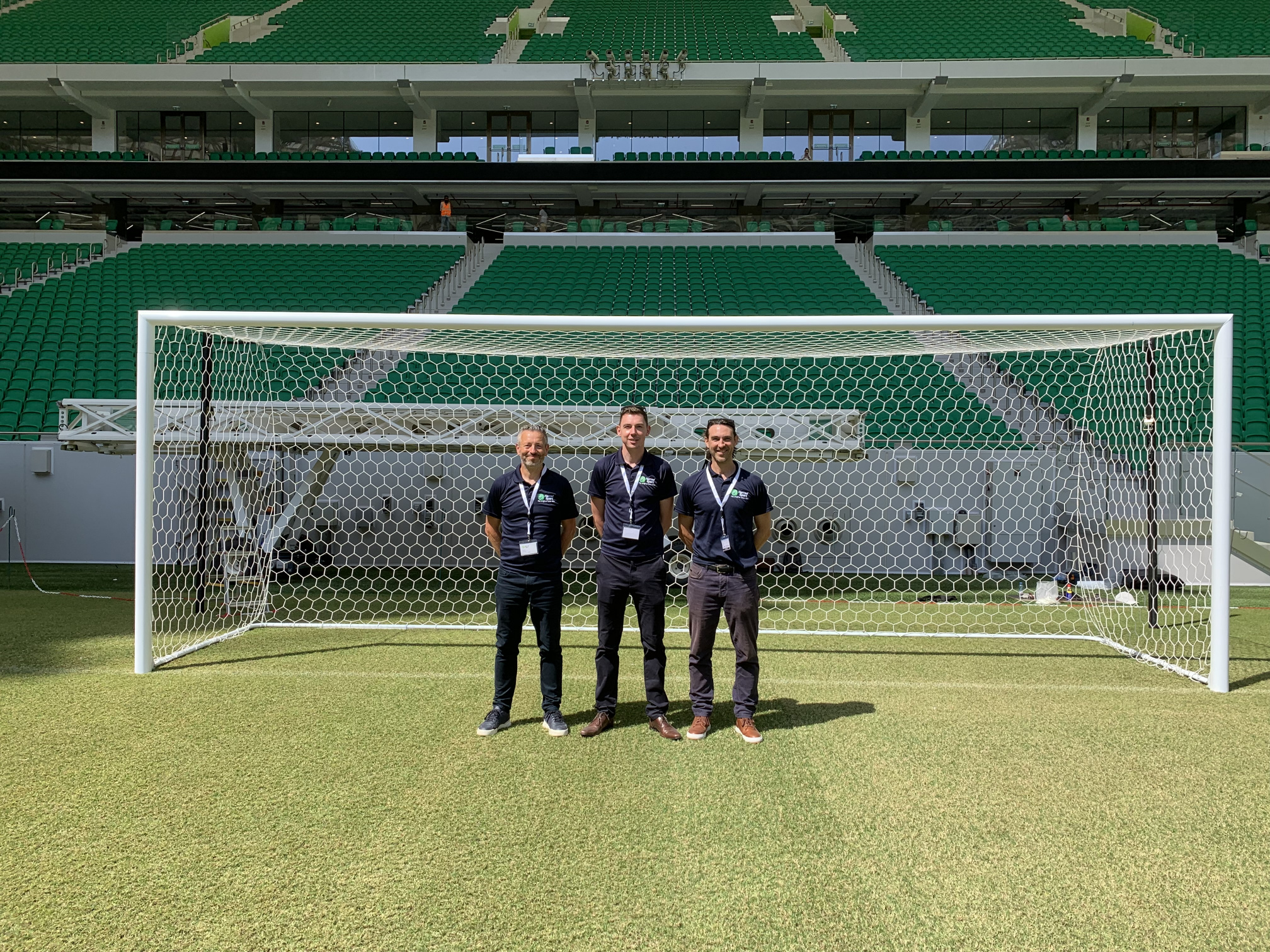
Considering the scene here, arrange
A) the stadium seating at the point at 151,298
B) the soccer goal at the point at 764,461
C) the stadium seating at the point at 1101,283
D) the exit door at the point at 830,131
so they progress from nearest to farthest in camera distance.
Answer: the soccer goal at the point at 764,461
the stadium seating at the point at 151,298
the stadium seating at the point at 1101,283
the exit door at the point at 830,131

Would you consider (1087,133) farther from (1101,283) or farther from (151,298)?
(151,298)

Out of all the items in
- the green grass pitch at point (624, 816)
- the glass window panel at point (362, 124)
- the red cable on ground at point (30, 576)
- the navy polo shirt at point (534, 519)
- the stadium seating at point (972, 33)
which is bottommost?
the green grass pitch at point (624, 816)

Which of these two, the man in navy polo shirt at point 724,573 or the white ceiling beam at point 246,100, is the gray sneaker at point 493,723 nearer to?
the man in navy polo shirt at point 724,573

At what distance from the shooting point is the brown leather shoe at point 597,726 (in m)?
4.33

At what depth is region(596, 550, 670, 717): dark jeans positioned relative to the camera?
169 inches

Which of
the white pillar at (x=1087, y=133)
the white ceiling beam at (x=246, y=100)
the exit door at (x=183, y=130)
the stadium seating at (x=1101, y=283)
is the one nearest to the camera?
the stadium seating at (x=1101, y=283)

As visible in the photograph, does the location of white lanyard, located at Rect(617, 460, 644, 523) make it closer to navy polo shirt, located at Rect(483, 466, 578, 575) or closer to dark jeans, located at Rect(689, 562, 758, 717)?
navy polo shirt, located at Rect(483, 466, 578, 575)

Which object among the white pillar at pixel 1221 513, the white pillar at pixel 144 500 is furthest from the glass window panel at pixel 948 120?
the white pillar at pixel 144 500

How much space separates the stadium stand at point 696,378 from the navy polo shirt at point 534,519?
5.43m

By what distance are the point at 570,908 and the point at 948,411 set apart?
10357mm

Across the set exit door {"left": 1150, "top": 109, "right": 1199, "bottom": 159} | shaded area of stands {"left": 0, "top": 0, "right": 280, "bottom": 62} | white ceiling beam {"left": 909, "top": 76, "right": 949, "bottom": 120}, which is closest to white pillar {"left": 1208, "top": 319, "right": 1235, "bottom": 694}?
white ceiling beam {"left": 909, "top": 76, "right": 949, "bottom": 120}

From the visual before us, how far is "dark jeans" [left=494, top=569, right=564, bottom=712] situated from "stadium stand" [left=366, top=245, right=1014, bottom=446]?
5673mm

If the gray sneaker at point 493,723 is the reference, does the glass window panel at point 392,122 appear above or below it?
above

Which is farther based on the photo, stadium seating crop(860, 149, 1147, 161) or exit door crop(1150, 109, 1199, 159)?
exit door crop(1150, 109, 1199, 159)
